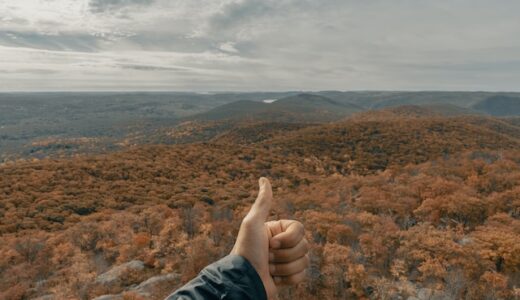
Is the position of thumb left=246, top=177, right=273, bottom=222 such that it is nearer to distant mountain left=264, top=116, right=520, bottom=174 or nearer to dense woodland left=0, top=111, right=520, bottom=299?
dense woodland left=0, top=111, right=520, bottom=299

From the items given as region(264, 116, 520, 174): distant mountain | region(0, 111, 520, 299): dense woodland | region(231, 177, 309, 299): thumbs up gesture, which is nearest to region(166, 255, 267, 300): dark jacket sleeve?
region(231, 177, 309, 299): thumbs up gesture

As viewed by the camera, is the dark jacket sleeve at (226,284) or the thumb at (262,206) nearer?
the dark jacket sleeve at (226,284)

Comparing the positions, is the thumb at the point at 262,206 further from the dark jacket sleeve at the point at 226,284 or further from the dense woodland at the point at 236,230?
the dense woodland at the point at 236,230

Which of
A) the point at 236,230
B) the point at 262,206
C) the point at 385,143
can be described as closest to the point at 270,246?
the point at 262,206

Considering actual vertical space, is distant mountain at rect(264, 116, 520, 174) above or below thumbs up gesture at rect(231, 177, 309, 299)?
below

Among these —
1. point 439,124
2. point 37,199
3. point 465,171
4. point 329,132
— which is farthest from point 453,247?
point 439,124

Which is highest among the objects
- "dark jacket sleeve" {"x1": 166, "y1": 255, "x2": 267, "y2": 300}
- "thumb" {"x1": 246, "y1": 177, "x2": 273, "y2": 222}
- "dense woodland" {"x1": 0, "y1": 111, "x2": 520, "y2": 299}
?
"thumb" {"x1": 246, "y1": 177, "x2": 273, "y2": 222}

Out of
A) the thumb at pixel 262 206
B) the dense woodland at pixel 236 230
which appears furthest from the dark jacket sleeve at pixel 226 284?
the dense woodland at pixel 236 230

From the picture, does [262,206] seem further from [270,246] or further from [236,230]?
[236,230]

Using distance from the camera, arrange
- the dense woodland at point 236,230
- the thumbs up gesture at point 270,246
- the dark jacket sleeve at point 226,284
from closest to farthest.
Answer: the dark jacket sleeve at point 226,284 → the thumbs up gesture at point 270,246 → the dense woodland at point 236,230
